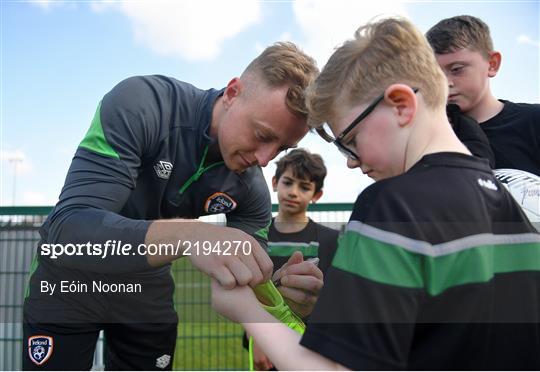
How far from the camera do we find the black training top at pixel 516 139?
2410 mm

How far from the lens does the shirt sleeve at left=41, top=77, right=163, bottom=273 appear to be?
1.62 meters

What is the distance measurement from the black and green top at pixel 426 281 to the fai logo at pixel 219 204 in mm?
1542

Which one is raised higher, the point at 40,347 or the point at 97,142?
the point at 97,142

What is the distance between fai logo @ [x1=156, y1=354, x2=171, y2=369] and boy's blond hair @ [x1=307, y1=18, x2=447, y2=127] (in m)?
1.96

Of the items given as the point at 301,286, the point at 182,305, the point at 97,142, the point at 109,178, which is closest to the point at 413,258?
the point at 301,286

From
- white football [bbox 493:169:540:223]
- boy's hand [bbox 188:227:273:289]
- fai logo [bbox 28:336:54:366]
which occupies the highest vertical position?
white football [bbox 493:169:540:223]

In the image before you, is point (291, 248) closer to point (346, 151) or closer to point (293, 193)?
point (293, 193)

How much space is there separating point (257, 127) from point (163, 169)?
1.64 ft

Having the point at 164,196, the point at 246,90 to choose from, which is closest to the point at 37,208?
the point at 164,196

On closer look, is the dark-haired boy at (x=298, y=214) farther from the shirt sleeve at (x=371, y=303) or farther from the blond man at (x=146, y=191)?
the shirt sleeve at (x=371, y=303)

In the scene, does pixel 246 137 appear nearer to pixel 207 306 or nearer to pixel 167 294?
pixel 167 294

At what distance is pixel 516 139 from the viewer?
245 centimetres

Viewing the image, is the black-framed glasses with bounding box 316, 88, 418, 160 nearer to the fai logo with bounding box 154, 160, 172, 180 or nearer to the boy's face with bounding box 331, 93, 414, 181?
the boy's face with bounding box 331, 93, 414, 181

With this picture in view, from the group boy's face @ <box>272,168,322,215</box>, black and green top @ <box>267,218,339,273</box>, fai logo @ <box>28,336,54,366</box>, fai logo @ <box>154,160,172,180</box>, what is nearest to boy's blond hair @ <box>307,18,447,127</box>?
fai logo @ <box>154,160,172,180</box>
